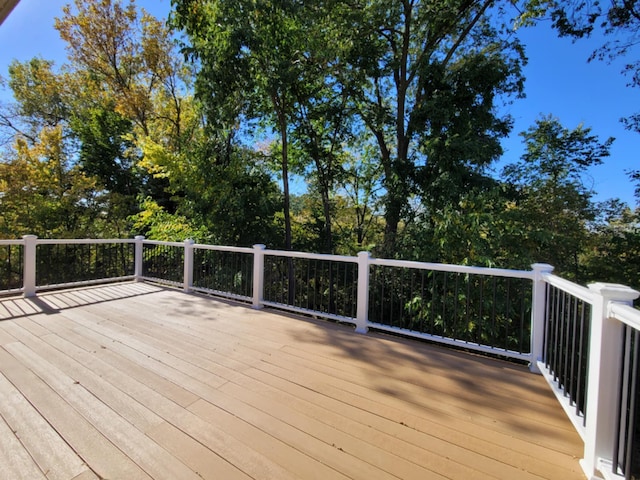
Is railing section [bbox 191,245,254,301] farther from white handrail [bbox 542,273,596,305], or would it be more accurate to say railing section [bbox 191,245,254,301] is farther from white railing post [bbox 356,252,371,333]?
white handrail [bbox 542,273,596,305]

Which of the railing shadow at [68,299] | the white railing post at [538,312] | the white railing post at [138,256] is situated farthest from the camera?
the white railing post at [138,256]

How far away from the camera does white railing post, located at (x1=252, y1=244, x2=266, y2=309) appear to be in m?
4.34

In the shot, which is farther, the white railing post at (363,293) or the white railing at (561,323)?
the white railing post at (363,293)

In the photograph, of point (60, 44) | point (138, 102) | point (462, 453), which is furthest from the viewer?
point (138, 102)

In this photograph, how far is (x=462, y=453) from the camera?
1617 mm

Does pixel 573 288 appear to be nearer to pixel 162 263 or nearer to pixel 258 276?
pixel 258 276

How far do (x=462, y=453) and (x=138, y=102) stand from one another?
13.0 m

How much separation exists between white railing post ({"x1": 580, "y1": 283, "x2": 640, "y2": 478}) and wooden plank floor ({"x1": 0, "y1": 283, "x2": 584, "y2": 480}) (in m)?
0.19

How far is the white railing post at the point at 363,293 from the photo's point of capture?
3.42 metres

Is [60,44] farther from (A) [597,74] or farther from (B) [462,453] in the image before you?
(A) [597,74]

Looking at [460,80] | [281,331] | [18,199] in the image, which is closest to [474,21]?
[460,80]

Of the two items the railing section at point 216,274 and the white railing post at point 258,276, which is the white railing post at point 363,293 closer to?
the white railing post at point 258,276

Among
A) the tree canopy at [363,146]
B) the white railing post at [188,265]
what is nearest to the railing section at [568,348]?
the tree canopy at [363,146]

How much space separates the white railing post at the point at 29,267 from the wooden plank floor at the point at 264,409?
1.44m
